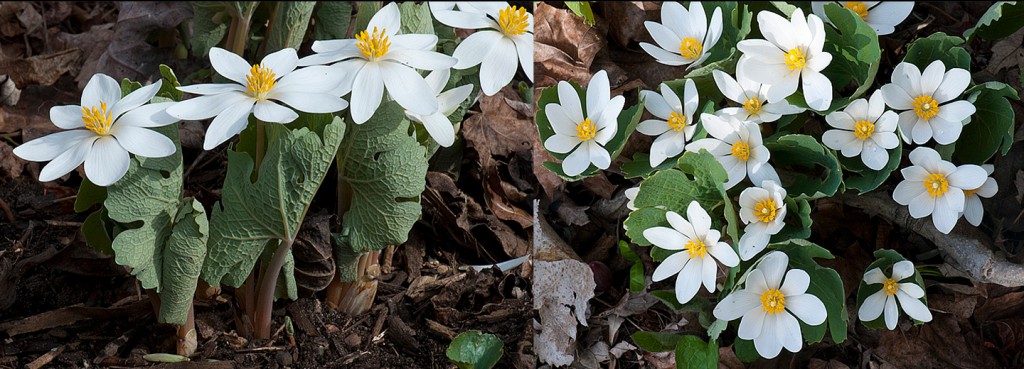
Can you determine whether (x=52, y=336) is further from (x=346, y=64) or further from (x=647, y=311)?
(x=647, y=311)

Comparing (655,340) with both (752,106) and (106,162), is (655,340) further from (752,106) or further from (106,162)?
(106,162)

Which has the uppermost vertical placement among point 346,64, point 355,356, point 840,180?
point 346,64

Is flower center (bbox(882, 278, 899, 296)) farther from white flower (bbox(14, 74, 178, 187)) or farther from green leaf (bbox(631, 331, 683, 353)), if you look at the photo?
white flower (bbox(14, 74, 178, 187))

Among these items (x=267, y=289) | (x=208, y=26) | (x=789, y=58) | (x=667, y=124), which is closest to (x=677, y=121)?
(x=667, y=124)

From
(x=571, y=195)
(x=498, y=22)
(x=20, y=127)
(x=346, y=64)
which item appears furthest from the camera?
(x=20, y=127)

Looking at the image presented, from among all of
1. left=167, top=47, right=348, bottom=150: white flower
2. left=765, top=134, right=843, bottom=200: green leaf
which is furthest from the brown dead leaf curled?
left=167, top=47, right=348, bottom=150: white flower

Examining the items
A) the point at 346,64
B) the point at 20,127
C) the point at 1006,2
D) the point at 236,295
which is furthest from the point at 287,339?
the point at 1006,2

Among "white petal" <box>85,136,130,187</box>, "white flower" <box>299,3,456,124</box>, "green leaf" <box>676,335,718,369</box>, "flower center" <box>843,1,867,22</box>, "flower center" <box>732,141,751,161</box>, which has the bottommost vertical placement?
"green leaf" <box>676,335,718,369</box>
